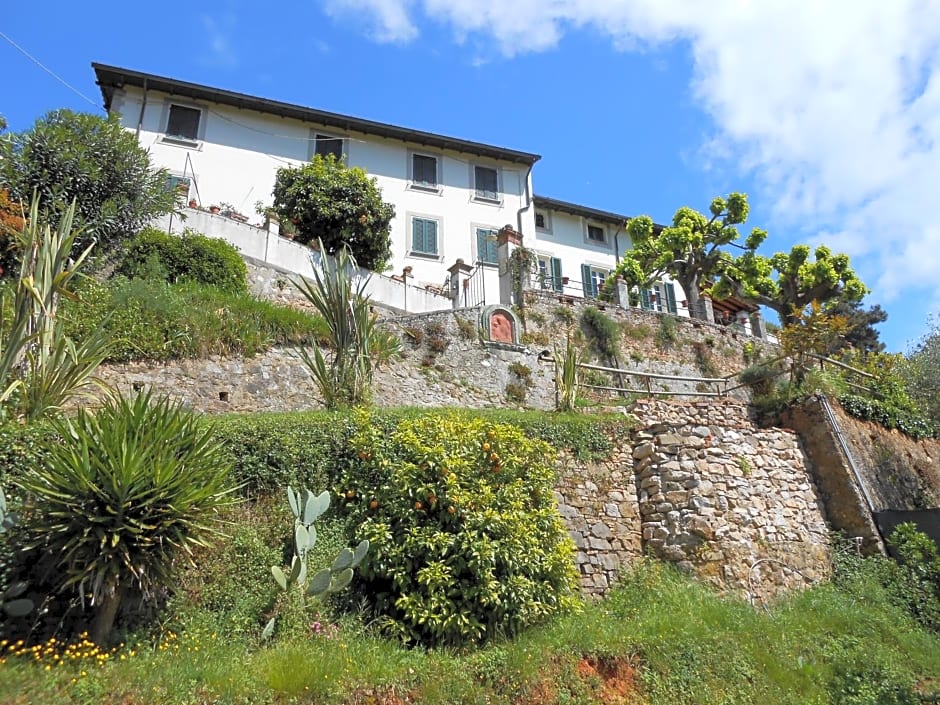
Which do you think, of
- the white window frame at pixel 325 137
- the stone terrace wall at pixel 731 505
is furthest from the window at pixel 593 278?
the stone terrace wall at pixel 731 505

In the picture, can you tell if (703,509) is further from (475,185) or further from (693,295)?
(475,185)

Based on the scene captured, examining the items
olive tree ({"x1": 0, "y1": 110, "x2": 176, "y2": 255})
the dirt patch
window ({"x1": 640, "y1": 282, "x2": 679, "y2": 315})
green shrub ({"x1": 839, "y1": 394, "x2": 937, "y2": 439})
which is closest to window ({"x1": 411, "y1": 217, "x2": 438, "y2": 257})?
window ({"x1": 640, "y1": 282, "x2": 679, "y2": 315})

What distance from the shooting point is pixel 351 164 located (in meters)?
23.0

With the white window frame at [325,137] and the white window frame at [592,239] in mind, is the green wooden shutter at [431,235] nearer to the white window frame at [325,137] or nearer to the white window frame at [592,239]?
the white window frame at [325,137]

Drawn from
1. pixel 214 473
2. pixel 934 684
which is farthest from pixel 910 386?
pixel 214 473

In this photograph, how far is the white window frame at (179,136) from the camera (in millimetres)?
20875

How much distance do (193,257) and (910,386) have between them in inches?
617

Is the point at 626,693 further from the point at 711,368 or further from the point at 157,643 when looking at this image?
the point at 711,368

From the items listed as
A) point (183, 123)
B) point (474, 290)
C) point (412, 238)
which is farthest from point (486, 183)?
point (183, 123)

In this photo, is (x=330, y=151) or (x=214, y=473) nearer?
(x=214, y=473)

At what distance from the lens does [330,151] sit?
75.9 feet

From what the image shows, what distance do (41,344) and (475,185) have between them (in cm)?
1856

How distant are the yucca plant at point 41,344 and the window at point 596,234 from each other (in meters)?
21.4

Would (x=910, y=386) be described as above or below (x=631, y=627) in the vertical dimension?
above
